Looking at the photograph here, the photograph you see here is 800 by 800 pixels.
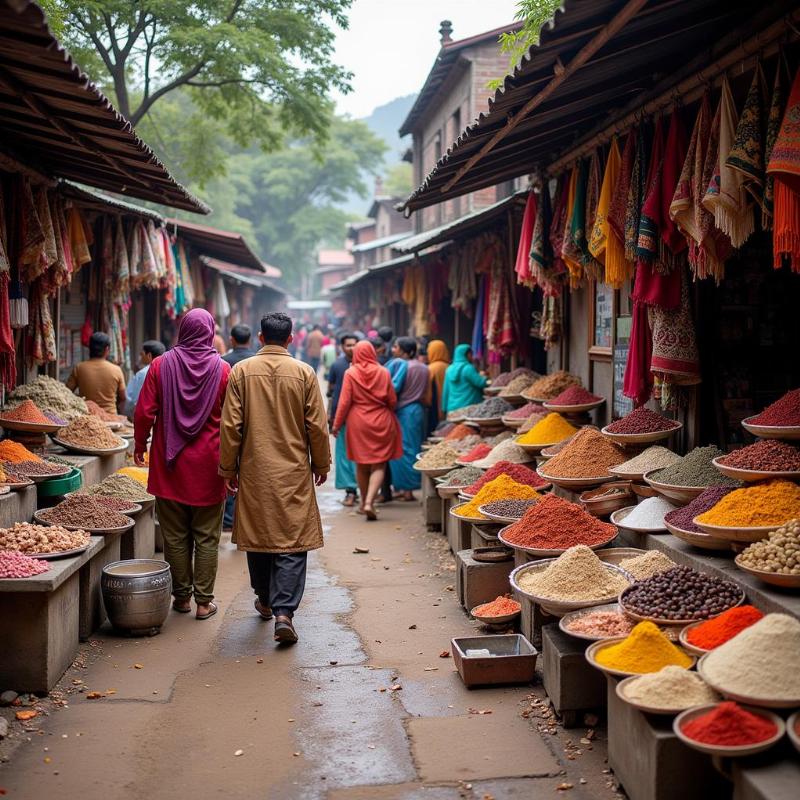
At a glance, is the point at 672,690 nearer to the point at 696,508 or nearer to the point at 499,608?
the point at 696,508

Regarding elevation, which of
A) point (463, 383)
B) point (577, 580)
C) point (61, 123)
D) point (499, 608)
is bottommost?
point (499, 608)

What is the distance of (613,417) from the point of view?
8.40m

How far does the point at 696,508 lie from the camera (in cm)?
529

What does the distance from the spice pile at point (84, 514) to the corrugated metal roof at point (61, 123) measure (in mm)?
2643

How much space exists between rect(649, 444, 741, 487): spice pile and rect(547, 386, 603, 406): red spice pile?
256cm

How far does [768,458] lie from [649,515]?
1097 mm

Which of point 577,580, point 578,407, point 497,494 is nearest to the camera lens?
point 577,580

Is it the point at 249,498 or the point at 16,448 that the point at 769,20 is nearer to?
the point at 249,498

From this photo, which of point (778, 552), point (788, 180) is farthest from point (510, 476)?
point (788, 180)

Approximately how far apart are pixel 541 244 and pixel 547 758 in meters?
5.52

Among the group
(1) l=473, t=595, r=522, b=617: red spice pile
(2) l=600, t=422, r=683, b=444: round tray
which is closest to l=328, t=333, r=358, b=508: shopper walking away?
(2) l=600, t=422, r=683, b=444: round tray

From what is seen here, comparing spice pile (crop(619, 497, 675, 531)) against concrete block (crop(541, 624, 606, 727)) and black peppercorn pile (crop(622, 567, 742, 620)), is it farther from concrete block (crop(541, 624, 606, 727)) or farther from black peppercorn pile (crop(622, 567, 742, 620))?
concrete block (crop(541, 624, 606, 727))

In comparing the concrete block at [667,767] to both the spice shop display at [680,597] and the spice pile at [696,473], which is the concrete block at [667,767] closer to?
the spice shop display at [680,597]

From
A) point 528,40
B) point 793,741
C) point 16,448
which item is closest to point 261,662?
point 16,448
